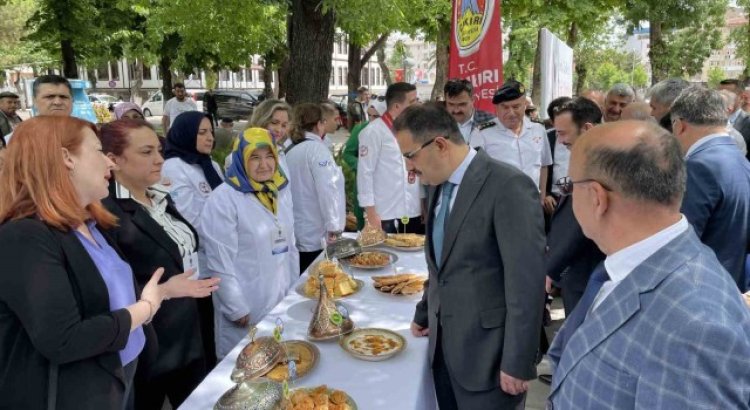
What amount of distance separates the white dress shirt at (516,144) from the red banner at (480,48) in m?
0.30

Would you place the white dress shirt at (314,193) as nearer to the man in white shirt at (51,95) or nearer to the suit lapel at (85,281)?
the man in white shirt at (51,95)

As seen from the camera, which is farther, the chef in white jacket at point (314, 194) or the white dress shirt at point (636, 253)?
the chef in white jacket at point (314, 194)

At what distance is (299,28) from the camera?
7203 millimetres

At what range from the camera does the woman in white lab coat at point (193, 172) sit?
11.4 feet

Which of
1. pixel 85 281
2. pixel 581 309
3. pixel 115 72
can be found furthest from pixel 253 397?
pixel 115 72

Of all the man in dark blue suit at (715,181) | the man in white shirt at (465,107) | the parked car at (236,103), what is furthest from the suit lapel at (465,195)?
the parked car at (236,103)

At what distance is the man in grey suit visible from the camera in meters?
1.90

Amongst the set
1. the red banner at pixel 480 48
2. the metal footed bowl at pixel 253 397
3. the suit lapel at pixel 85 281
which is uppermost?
the red banner at pixel 480 48

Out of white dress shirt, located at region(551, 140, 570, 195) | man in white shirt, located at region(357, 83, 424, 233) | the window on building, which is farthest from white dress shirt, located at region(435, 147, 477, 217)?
the window on building

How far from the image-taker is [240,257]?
2.88m

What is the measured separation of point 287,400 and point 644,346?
1.22 metres

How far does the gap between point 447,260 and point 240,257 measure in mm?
1358

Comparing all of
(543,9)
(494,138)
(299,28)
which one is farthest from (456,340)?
(543,9)

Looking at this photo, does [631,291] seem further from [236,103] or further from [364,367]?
[236,103]
